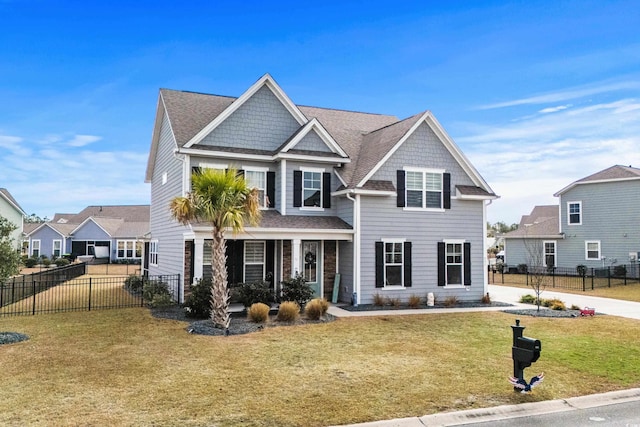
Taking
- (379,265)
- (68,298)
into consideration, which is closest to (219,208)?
(379,265)

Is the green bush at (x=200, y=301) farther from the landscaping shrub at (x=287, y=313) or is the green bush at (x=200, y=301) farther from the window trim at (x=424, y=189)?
the window trim at (x=424, y=189)

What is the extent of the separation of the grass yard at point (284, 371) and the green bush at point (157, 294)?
2213 millimetres

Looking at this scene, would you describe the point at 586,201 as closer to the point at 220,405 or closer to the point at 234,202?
the point at 234,202

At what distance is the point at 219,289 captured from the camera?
44.0ft

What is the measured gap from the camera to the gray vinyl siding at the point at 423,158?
63.1 ft

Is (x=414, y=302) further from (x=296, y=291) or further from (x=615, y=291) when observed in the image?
(x=615, y=291)

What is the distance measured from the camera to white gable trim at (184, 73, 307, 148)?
58.4 ft

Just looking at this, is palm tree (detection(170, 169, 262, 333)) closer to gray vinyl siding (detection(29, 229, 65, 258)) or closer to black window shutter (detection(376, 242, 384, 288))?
black window shutter (detection(376, 242, 384, 288))

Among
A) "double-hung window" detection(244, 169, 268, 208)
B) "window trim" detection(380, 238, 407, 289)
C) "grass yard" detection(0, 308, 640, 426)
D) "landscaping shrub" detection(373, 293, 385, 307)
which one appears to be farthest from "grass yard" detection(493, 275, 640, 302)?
"double-hung window" detection(244, 169, 268, 208)

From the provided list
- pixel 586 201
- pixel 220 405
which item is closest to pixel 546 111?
pixel 586 201

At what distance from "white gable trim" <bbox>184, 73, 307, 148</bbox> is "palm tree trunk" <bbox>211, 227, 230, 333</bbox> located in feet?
17.8

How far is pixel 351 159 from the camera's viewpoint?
69.6 feet

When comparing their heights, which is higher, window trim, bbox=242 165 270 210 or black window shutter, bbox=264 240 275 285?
window trim, bbox=242 165 270 210

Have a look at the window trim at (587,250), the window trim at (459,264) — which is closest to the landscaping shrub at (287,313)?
the window trim at (459,264)
